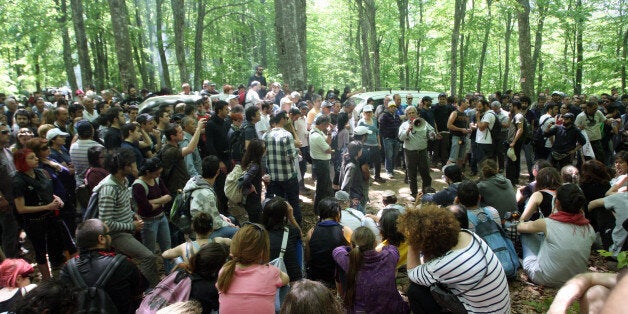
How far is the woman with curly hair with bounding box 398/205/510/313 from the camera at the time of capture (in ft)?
9.92

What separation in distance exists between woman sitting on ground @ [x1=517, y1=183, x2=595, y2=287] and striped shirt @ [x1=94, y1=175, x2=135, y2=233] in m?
4.66

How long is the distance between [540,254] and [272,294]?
136 inches

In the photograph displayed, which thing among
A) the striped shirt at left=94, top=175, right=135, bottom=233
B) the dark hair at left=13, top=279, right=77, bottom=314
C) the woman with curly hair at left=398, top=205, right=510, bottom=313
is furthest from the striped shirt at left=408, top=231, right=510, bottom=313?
the striped shirt at left=94, top=175, right=135, bottom=233

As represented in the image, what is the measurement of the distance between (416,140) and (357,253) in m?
5.02

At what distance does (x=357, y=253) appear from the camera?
3.51 metres

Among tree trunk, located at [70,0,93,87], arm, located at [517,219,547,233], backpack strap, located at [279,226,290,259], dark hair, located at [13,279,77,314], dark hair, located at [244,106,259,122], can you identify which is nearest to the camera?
dark hair, located at [13,279,77,314]

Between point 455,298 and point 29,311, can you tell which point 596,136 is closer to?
point 455,298

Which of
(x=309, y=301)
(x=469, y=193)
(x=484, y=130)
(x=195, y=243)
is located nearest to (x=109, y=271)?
(x=195, y=243)

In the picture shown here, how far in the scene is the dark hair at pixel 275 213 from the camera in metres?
4.07

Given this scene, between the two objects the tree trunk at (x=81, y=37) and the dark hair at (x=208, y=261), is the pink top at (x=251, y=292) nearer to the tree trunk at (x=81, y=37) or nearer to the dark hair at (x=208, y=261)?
the dark hair at (x=208, y=261)

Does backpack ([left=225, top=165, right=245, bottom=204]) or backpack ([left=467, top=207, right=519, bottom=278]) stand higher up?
backpack ([left=225, top=165, right=245, bottom=204])

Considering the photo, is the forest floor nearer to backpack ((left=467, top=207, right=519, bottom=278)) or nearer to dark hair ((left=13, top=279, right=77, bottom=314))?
backpack ((left=467, top=207, right=519, bottom=278))

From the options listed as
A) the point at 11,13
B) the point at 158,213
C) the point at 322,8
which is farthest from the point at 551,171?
the point at 322,8

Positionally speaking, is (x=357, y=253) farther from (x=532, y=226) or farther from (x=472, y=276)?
(x=532, y=226)
